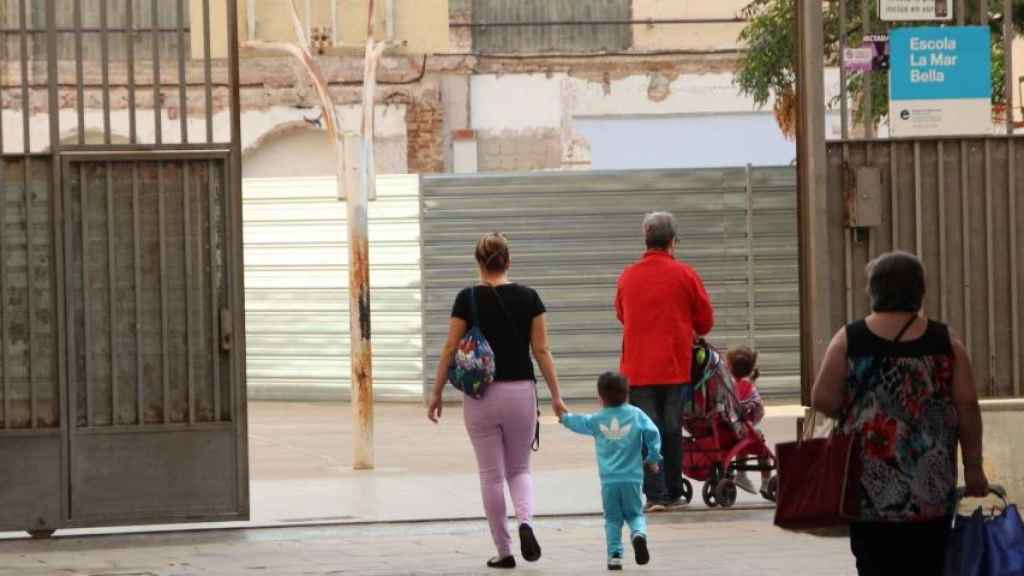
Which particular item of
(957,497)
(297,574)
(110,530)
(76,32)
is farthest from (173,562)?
(957,497)

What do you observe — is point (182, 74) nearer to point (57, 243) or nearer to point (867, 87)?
point (57, 243)

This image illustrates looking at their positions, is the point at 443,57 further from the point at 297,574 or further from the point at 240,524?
the point at 297,574

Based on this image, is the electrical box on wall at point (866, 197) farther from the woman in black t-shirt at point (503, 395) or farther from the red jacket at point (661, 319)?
the woman in black t-shirt at point (503, 395)

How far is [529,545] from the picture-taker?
34.9 ft

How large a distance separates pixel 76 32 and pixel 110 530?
113 inches

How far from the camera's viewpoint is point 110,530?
12.7 metres

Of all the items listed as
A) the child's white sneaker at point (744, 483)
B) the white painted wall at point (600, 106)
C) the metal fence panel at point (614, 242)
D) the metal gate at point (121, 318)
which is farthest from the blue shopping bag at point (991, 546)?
the white painted wall at point (600, 106)

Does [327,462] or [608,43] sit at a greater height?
[608,43]

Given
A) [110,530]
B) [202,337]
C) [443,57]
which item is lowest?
[110,530]

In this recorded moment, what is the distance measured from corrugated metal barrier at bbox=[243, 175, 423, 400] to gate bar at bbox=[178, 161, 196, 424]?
34.5 feet

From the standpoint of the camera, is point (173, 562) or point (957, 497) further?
point (173, 562)

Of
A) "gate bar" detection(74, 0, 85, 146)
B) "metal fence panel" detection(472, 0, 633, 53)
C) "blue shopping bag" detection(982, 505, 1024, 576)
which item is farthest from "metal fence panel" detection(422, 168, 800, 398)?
"blue shopping bag" detection(982, 505, 1024, 576)

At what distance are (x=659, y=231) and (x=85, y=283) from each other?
131 inches

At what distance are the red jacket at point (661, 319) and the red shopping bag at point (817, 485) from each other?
18.9ft
